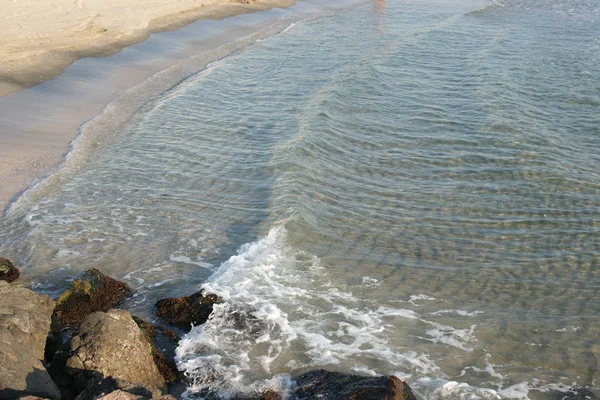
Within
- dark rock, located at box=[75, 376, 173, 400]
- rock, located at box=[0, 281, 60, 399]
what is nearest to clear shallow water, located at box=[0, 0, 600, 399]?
dark rock, located at box=[75, 376, 173, 400]

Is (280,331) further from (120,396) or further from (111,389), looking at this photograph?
(120,396)

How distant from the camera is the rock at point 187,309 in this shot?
8.88m

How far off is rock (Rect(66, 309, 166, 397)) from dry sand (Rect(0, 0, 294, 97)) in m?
13.0

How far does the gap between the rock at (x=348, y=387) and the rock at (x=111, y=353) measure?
66.2 inches

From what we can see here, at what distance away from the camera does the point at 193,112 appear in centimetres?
1792

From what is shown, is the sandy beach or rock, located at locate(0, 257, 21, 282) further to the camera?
the sandy beach

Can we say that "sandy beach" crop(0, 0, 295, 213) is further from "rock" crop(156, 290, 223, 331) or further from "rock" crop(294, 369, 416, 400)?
"rock" crop(294, 369, 416, 400)

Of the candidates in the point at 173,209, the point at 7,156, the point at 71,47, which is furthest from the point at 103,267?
the point at 71,47

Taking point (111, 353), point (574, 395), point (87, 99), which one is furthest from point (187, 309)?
point (87, 99)

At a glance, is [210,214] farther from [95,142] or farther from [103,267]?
[95,142]

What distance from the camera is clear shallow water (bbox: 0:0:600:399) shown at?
27.7 ft

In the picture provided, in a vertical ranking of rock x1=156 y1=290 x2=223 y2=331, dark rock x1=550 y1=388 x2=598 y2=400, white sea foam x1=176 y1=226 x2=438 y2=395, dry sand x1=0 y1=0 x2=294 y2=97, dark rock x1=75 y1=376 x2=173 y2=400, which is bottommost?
dark rock x1=550 y1=388 x2=598 y2=400

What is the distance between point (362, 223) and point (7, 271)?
5.99 meters

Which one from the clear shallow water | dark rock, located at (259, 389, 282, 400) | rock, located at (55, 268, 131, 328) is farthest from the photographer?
rock, located at (55, 268, 131, 328)
